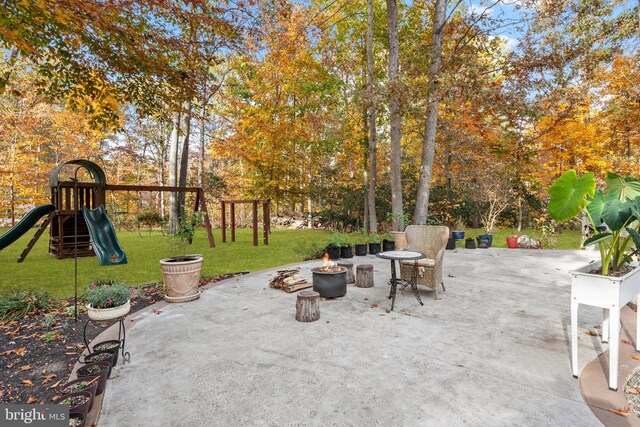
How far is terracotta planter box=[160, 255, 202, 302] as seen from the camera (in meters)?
4.46

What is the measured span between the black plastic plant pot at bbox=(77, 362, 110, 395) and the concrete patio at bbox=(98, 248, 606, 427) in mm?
106

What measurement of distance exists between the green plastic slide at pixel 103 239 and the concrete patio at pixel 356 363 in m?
1.07

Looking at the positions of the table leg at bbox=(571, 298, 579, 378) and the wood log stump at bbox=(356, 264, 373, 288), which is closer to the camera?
the table leg at bbox=(571, 298, 579, 378)

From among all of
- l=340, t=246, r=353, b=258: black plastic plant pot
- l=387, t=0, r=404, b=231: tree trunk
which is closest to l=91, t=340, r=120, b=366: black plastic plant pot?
l=340, t=246, r=353, b=258: black plastic plant pot

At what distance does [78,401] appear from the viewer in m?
1.97

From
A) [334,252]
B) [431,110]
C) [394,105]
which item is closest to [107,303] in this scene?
[334,252]

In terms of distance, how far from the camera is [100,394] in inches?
88.7

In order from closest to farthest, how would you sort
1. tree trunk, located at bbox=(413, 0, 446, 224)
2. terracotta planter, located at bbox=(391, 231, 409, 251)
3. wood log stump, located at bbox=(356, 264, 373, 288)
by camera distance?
wood log stump, located at bbox=(356, 264, 373, 288) < terracotta planter, located at bbox=(391, 231, 409, 251) < tree trunk, located at bbox=(413, 0, 446, 224)

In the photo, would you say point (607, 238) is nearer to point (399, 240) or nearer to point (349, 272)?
point (349, 272)

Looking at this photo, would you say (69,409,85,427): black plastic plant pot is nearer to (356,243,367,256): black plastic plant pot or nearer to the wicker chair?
the wicker chair

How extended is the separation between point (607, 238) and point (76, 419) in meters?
3.95

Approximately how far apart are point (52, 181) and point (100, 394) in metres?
7.55

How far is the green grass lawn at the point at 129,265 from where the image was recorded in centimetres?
557

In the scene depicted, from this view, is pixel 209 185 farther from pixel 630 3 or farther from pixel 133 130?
pixel 630 3
